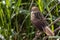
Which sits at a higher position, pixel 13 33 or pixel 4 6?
pixel 4 6

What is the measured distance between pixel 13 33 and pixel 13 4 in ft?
1.15

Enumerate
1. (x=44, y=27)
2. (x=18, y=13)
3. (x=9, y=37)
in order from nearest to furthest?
1. (x=44, y=27)
2. (x=9, y=37)
3. (x=18, y=13)

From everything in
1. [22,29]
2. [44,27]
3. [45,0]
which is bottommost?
[22,29]

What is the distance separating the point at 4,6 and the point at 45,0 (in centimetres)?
38

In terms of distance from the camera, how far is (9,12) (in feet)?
5.62

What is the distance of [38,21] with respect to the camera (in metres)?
1.57

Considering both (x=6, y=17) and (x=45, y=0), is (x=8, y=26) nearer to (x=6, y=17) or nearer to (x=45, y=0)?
(x=6, y=17)

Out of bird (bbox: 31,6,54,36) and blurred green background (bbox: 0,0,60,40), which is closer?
bird (bbox: 31,6,54,36)

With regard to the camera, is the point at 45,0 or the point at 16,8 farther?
the point at 45,0

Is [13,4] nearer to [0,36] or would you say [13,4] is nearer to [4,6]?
[4,6]

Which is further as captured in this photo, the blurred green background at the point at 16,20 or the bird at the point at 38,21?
the blurred green background at the point at 16,20

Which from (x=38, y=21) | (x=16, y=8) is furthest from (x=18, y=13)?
(x=38, y=21)

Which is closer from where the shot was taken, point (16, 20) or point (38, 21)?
point (38, 21)

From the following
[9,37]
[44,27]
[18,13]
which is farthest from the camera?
[18,13]
